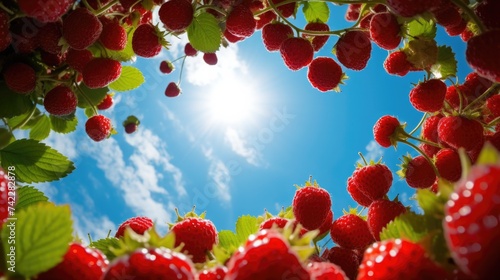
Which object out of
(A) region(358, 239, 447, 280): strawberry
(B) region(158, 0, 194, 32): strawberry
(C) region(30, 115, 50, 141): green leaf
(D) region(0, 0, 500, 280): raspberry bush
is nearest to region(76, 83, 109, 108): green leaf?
(D) region(0, 0, 500, 280): raspberry bush

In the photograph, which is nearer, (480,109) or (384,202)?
(384,202)

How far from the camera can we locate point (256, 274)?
2.64 feet

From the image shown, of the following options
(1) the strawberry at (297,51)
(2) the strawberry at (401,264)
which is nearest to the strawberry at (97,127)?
(1) the strawberry at (297,51)

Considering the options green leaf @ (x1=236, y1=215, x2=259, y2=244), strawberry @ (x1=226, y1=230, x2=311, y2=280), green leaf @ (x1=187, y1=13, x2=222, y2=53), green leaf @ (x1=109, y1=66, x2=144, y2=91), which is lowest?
strawberry @ (x1=226, y1=230, x2=311, y2=280)

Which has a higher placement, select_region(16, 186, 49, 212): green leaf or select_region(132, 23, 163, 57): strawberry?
select_region(132, 23, 163, 57): strawberry

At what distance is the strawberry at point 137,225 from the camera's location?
158cm

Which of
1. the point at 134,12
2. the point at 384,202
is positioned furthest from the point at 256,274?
the point at 134,12

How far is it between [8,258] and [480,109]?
255 cm

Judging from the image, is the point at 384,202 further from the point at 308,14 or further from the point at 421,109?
the point at 308,14

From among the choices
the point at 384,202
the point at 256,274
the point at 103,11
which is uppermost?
the point at 103,11

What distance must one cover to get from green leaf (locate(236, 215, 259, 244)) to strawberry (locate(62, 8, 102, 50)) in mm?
1326

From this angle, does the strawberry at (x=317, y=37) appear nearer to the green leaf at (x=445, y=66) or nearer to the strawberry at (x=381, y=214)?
the green leaf at (x=445, y=66)

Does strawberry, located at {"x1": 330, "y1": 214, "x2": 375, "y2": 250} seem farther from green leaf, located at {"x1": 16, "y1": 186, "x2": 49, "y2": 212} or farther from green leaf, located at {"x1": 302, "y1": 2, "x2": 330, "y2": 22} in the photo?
green leaf, located at {"x1": 302, "y1": 2, "x2": 330, "y2": 22}

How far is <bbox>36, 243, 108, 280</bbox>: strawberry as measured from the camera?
2.89ft
